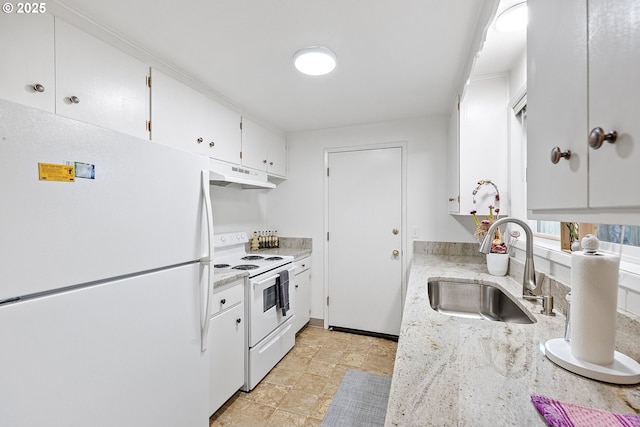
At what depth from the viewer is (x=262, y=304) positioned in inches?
85.5

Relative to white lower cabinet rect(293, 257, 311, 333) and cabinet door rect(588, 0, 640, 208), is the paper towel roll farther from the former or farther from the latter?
white lower cabinet rect(293, 257, 311, 333)

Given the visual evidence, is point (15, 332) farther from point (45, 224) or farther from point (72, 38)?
point (72, 38)

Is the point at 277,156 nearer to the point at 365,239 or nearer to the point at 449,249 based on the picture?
the point at 365,239

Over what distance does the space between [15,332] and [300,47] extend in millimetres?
1762

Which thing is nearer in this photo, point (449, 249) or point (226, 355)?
point (226, 355)

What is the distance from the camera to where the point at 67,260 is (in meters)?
0.91

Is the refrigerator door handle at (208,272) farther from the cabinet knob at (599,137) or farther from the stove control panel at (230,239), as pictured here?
the cabinet knob at (599,137)

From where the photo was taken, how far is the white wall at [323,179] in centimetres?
285

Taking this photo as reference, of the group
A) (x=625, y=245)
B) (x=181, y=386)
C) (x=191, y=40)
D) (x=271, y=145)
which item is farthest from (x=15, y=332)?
(x=271, y=145)

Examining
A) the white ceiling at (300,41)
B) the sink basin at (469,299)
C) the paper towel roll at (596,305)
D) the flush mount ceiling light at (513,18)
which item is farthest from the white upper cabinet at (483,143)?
the paper towel roll at (596,305)

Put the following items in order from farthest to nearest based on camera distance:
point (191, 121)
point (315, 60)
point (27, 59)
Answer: point (191, 121), point (315, 60), point (27, 59)

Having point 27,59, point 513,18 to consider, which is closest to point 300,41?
point 513,18

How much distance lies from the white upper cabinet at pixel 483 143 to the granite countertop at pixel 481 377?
106 centimetres

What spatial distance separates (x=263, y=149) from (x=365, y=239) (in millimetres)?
1471
